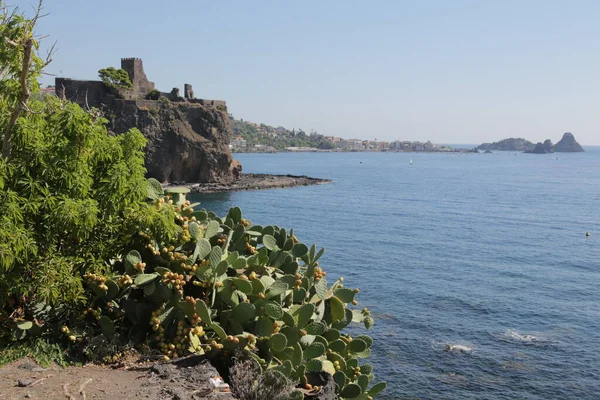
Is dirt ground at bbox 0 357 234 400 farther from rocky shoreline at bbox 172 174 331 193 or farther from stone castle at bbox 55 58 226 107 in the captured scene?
rocky shoreline at bbox 172 174 331 193

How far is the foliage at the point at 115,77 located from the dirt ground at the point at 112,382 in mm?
74238

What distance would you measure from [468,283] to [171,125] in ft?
187

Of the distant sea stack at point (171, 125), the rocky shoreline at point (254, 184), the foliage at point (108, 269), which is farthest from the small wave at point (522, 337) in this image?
the distant sea stack at point (171, 125)

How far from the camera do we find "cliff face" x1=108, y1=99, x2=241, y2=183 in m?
78.3

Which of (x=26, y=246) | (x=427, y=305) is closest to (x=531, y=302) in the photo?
(x=427, y=305)

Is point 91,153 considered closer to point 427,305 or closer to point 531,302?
point 427,305

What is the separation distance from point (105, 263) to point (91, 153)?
1.72 m

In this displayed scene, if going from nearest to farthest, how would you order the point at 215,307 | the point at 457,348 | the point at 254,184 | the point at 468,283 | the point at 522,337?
the point at 215,307
the point at 457,348
the point at 522,337
the point at 468,283
the point at 254,184

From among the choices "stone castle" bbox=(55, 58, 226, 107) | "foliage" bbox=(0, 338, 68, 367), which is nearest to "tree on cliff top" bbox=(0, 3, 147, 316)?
"foliage" bbox=(0, 338, 68, 367)

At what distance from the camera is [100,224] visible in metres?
9.11

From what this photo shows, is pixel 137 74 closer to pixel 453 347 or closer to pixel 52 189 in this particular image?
pixel 453 347

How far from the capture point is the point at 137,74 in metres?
83.2

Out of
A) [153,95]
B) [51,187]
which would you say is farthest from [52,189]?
[153,95]

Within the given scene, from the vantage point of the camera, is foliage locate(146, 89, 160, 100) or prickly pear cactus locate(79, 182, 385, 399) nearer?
prickly pear cactus locate(79, 182, 385, 399)
